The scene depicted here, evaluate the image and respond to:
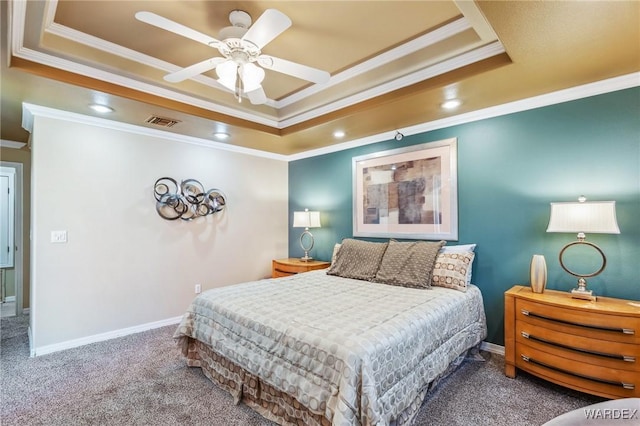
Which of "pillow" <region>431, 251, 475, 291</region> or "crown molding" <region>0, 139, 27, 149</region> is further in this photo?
"crown molding" <region>0, 139, 27, 149</region>

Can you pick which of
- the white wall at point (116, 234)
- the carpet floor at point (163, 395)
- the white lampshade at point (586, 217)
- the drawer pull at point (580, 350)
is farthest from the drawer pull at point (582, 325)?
the white wall at point (116, 234)

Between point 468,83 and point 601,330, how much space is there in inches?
79.5

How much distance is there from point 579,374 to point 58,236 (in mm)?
4620

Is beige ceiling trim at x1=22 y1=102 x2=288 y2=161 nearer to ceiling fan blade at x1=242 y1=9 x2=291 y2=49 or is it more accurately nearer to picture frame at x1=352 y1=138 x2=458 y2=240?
picture frame at x1=352 y1=138 x2=458 y2=240

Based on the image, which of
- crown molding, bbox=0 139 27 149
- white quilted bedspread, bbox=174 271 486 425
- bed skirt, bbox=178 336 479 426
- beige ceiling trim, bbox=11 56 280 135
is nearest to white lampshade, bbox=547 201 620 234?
white quilted bedspread, bbox=174 271 486 425

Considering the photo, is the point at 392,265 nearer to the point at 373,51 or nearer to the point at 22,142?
the point at 373,51

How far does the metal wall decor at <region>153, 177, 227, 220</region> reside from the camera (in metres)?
3.67

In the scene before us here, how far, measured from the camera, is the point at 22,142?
4.24 meters

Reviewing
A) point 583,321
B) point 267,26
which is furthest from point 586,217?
point 267,26

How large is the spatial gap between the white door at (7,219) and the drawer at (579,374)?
6853 millimetres

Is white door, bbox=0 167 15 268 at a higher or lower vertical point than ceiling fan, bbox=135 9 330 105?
lower

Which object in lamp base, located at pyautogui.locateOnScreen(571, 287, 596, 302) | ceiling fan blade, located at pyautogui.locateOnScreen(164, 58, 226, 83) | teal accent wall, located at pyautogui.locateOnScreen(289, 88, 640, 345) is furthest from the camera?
teal accent wall, located at pyautogui.locateOnScreen(289, 88, 640, 345)

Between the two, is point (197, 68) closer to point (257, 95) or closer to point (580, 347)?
point (257, 95)

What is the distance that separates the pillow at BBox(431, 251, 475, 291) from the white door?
20.1 ft
